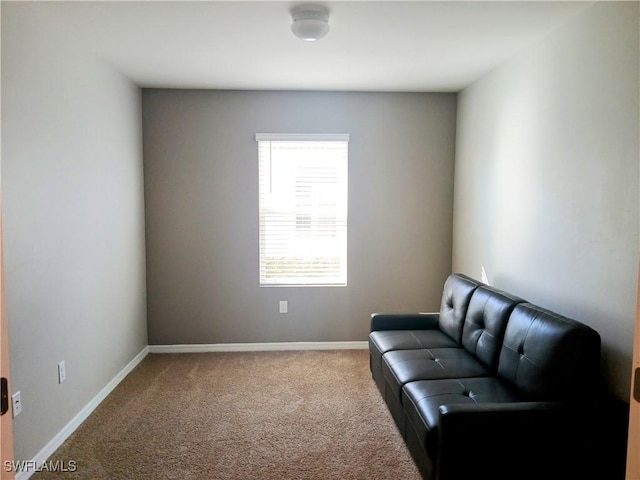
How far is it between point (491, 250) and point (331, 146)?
5.77 ft

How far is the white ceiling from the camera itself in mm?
2295

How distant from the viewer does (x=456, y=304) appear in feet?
10.3

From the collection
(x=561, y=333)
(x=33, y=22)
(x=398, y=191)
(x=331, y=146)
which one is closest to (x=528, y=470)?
(x=561, y=333)

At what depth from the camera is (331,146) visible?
163 inches

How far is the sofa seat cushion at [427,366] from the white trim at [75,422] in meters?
2.02

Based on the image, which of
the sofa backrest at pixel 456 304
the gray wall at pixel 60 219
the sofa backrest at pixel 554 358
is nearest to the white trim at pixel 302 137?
the gray wall at pixel 60 219

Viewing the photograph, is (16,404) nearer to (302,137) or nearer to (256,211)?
(256,211)

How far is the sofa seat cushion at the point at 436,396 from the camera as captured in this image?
2.02m

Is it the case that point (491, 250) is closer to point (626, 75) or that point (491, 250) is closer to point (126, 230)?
point (626, 75)

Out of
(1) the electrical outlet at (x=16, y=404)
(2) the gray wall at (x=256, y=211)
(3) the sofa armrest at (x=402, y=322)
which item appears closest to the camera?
(1) the electrical outlet at (x=16, y=404)

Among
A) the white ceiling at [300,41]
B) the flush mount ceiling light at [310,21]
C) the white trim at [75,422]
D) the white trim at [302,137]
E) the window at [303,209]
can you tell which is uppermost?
the white ceiling at [300,41]

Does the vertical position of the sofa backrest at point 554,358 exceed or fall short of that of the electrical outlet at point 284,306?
it exceeds it

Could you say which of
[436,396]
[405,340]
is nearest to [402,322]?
[405,340]

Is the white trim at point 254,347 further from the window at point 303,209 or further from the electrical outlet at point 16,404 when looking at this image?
the electrical outlet at point 16,404
